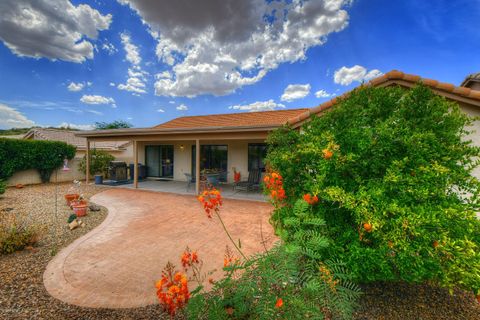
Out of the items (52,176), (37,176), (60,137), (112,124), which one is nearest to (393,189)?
(37,176)

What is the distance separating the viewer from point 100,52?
14680mm

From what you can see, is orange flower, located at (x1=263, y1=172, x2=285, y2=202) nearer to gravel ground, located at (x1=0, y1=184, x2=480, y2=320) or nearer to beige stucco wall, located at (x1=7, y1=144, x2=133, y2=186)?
gravel ground, located at (x1=0, y1=184, x2=480, y2=320)

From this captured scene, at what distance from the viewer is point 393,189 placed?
2.00 metres

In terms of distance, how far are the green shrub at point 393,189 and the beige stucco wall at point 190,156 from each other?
8.60 metres

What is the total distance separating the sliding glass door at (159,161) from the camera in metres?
13.9

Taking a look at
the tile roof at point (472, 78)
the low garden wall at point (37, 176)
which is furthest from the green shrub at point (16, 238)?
the tile roof at point (472, 78)

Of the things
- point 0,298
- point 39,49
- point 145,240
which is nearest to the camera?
point 0,298

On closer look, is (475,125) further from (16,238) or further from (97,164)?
(97,164)

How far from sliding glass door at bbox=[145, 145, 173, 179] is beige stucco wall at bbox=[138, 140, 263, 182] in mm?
335

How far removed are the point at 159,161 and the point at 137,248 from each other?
10.6 m

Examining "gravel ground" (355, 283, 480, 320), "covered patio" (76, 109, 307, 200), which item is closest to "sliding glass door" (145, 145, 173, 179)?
"covered patio" (76, 109, 307, 200)

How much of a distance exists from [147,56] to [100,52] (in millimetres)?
3632

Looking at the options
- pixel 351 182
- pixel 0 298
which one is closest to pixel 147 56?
pixel 0 298

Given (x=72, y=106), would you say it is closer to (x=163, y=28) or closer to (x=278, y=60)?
(x=163, y=28)
